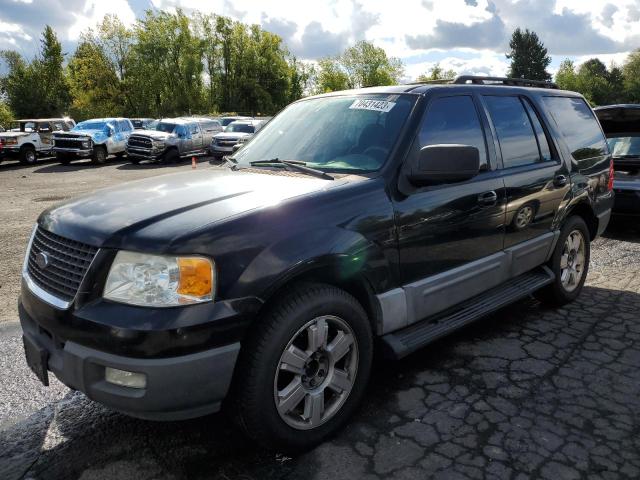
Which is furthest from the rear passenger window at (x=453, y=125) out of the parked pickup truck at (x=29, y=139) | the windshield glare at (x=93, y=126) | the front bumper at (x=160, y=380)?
the windshield glare at (x=93, y=126)

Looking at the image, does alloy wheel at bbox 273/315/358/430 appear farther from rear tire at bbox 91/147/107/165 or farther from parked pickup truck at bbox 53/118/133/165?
rear tire at bbox 91/147/107/165

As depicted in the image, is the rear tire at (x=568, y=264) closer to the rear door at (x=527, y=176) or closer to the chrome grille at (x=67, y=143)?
the rear door at (x=527, y=176)

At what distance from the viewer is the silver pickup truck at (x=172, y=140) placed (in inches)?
838

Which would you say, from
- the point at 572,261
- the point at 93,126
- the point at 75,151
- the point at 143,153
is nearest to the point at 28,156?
→ the point at 75,151

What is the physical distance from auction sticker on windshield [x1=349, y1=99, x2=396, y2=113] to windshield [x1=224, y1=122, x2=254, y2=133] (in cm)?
2136

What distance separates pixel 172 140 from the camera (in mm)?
22094

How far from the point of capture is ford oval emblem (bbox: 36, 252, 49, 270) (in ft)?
8.59

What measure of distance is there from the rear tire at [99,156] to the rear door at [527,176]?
824 inches

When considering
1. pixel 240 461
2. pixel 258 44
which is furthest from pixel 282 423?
pixel 258 44

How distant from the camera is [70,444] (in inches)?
111

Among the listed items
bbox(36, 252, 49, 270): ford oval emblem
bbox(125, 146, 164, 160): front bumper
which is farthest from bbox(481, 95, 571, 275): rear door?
bbox(125, 146, 164, 160): front bumper

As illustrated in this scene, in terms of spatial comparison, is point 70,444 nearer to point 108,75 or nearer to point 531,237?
point 531,237

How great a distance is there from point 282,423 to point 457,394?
126 cm

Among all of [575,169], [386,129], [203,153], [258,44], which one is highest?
[258,44]
